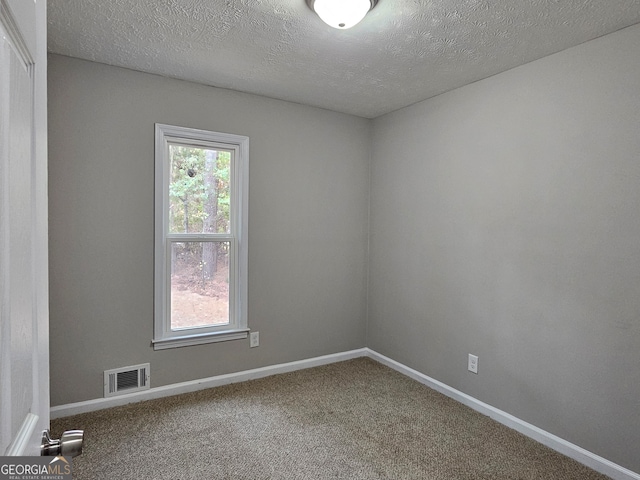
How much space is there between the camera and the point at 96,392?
2.70 metres

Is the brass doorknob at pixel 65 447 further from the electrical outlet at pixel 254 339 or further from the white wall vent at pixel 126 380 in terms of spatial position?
the electrical outlet at pixel 254 339

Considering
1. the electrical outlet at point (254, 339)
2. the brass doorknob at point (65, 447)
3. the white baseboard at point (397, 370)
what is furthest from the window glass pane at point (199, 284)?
the brass doorknob at point (65, 447)

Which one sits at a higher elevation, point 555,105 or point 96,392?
point 555,105

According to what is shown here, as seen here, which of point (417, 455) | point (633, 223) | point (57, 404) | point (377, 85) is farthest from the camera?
point (377, 85)

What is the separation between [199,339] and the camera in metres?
3.06

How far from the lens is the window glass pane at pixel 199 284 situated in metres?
→ 3.03

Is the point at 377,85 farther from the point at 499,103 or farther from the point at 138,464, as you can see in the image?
the point at 138,464

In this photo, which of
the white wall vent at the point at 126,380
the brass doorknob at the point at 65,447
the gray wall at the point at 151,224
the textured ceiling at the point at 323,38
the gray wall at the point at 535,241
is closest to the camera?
the brass doorknob at the point at 65,447

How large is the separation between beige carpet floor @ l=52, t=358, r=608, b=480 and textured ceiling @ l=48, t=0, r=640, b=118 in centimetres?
242

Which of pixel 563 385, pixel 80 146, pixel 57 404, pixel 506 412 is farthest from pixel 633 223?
pixel 57 404

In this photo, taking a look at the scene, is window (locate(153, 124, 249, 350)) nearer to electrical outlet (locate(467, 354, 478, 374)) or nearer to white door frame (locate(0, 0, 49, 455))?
electrical outlet (locate(467, 354, 478, 374))

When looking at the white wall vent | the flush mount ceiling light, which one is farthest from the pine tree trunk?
the flush mount ceiling light

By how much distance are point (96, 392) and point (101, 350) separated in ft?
0.96

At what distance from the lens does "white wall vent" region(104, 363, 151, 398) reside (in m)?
2.74
